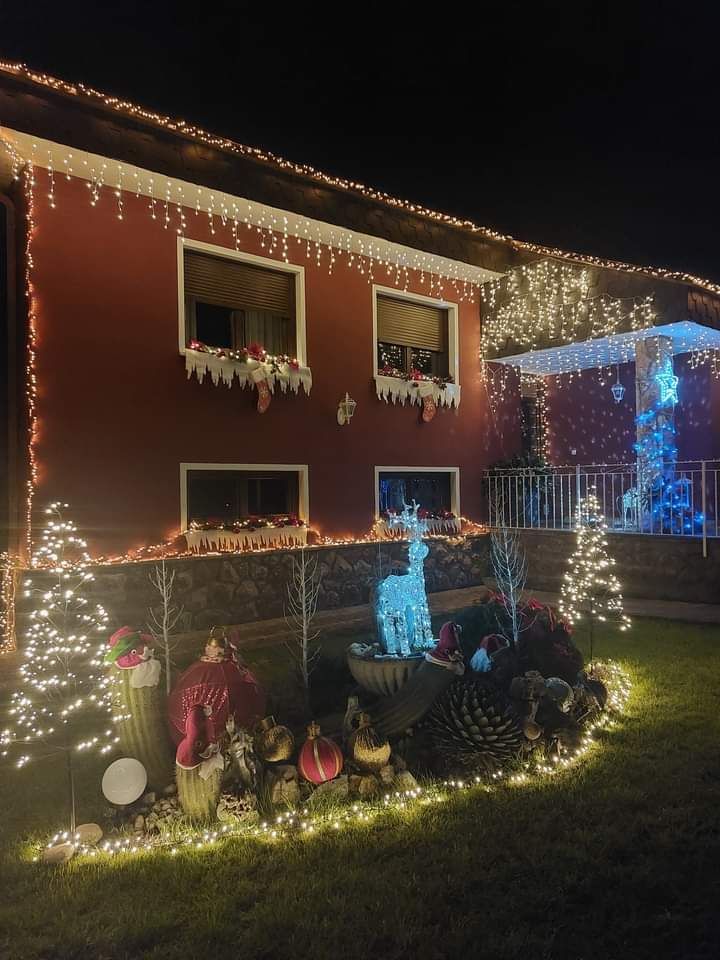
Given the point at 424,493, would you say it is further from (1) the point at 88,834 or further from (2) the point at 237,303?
(1) the point at 88,834

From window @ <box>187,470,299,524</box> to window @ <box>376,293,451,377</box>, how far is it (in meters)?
2.90

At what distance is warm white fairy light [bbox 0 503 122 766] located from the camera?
13.5ft

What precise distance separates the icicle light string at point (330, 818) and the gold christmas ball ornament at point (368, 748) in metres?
0.23

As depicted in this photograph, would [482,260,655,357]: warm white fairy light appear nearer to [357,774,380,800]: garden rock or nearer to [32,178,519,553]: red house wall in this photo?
[32,178,519,553]: red house wall

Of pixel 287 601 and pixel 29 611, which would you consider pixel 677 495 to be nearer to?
pixel 287 601

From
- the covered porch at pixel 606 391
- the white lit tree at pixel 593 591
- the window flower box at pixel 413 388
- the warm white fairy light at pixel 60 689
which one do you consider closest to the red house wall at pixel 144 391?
the window flower box at pixel 413 388

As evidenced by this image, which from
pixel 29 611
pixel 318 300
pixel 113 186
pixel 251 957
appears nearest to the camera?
pixel 251 957

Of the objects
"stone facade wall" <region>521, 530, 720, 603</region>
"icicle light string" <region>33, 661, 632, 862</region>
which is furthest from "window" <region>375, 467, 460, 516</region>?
"icicle light string" <region>33, 661, 632, 862</region>

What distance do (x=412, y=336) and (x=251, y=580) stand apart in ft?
18.0

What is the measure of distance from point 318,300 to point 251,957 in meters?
9.24

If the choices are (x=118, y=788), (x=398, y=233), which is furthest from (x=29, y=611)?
(x=398, y=233)

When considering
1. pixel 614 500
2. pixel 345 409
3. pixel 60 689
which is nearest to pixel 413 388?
pixel 345 409

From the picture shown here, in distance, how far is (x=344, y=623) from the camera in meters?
8.95

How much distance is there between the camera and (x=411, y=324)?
39.4ft
